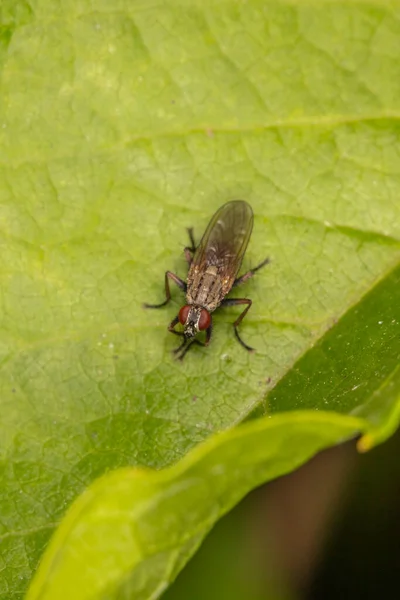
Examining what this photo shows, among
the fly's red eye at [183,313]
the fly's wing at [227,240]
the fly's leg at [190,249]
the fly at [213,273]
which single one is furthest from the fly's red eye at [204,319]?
the fly's leg at [190,249]

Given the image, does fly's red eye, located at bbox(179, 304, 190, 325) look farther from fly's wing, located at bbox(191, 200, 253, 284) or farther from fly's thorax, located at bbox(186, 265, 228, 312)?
fly's wing, located at bbox(191, 200, 253, 284)

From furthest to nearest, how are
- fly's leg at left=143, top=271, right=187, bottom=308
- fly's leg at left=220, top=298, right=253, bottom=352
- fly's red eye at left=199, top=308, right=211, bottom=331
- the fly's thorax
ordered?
the fly's thorax → fly's red eye at left=199, top=308, right=211, bottom=331 → fly's leg at left=143, top=271, right=187, bottom=308 → fly's leg at left=220, top=298, right=253, bottom=352

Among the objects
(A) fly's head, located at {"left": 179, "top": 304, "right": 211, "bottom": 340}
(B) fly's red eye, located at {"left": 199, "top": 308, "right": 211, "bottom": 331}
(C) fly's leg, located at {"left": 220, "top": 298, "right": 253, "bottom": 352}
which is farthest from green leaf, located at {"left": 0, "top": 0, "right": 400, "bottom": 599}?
(B) fly's red eye, located at {"left": 199, "top": 308, "right": 211, "bottom": 331}

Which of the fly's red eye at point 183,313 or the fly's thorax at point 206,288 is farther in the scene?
the fly's thorax at point 206,288

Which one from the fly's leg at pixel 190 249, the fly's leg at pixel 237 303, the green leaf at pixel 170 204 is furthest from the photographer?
the fly's leg at pixel 190 249

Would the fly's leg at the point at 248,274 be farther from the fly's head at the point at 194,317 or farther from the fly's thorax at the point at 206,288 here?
the fly's head at the point at 194,317

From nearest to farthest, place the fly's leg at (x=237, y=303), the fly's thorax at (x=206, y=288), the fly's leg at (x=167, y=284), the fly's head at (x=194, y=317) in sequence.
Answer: the fly's leg at (x=237, y=303) < the fly's leg at (x=167, y=284) < the fly's head at (x=194, y=317) < the fly's thorax at (x=206, y=288)

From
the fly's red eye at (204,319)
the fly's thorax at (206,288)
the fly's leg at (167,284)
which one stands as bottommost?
the fly's thorax at (206,288)

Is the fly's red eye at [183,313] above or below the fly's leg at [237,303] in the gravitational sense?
below

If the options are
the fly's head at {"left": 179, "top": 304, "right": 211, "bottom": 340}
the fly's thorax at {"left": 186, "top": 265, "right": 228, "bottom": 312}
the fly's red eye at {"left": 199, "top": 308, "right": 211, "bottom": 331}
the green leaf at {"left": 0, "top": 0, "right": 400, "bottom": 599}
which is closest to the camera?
the green leaf at {"left": 0, "top": 0, "right": 400, "bottom": 599}
